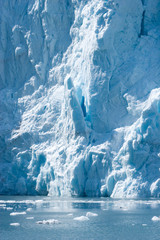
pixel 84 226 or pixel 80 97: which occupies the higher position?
pixel 80 97

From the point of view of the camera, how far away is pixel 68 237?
33.5 ft

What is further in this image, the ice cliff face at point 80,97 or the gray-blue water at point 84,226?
the ice cliff face at point 80,97

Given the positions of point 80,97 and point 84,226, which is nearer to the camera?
point 84,226

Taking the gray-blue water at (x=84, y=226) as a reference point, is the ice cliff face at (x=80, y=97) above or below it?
above

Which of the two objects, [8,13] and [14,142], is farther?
[8,13]

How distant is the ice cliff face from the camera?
909 inches

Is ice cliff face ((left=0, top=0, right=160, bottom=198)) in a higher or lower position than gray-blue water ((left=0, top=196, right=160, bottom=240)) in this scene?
higher

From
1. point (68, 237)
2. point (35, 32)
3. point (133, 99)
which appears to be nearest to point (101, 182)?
point (133, 99)

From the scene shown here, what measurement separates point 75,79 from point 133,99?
4.13 m

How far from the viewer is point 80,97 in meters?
26.6

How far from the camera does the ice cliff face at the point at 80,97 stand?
23.1 m

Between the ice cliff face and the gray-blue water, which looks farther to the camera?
the ice cliff face

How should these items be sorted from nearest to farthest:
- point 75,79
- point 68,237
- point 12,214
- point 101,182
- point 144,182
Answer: point 68,237
point 12,214
point 144,182
point 101,182
point 75,79

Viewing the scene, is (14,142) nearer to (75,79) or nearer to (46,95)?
(46,95)
